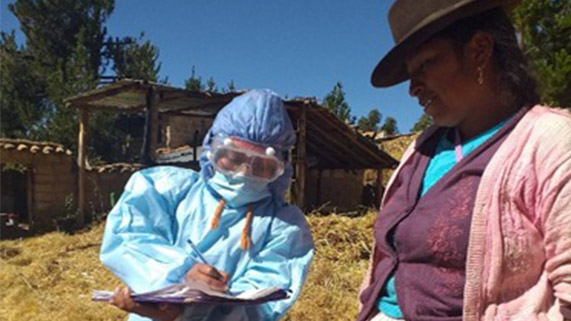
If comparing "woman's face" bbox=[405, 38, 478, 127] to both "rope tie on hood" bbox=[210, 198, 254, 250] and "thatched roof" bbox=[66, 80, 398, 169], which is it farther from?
"thatched roof" bbox=[66, 80, 398, 169]

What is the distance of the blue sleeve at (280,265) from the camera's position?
1774 millimetres

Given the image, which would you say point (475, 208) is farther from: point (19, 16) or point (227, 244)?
point (19, 16)

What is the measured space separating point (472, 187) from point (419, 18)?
1.42ft

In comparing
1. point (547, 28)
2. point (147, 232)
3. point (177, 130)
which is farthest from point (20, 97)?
point (147, 232)

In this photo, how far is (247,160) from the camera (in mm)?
1968

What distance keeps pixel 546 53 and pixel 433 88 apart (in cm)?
628

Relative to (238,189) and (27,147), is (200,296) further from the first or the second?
(27,147)

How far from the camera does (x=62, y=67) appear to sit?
19.5m

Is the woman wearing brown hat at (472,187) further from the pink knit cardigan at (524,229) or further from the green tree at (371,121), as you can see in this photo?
the green tree at (371,121)

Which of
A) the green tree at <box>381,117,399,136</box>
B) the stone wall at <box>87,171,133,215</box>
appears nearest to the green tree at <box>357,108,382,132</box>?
the green tree at <box>381,117,399,136</box>

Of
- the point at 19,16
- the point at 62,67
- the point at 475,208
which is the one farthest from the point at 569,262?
the point at 19,16

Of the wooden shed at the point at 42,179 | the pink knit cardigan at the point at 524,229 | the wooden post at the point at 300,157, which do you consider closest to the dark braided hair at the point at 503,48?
the pink knit cardigan at the point at 524,229

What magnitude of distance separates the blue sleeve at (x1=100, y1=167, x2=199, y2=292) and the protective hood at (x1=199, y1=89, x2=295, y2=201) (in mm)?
161

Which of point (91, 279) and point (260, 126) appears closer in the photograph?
point (260, 126)
